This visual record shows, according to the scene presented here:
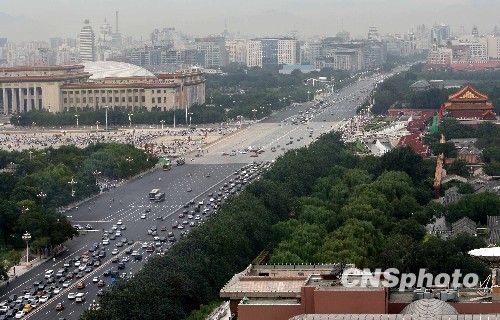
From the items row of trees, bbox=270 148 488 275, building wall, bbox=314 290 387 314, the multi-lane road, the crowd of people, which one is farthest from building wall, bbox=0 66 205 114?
building wall, bbox=314 290 387 314

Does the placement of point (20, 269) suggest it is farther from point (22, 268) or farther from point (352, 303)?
point (352, 303)

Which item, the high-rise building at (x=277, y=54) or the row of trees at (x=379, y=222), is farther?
the high-rise building at (x=277, y=54)

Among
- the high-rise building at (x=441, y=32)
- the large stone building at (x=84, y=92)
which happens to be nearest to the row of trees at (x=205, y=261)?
the large stone building at (x=84, y=92)

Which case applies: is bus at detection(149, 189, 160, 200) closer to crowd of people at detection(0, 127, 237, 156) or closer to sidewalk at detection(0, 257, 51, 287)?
sidewalk at detection(0, 257, 51, 287)

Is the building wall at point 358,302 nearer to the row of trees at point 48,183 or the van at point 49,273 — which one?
the van at point 49,273

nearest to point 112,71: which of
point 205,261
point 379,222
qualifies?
point 379,222

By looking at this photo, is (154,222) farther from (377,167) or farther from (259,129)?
(259,129)

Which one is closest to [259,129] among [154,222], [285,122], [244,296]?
[285,122]
